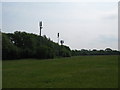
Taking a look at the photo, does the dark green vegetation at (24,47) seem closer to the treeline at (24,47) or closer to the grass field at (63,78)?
the treeline at (24,47)

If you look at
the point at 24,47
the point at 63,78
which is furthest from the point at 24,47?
the point at 63,78

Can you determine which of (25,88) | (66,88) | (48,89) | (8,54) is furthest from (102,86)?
(8,54)

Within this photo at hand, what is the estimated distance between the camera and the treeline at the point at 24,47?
2778 inches

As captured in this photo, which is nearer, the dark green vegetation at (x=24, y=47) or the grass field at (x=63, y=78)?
the grass field at (x=63, y=78)

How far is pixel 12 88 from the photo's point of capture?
582 inches

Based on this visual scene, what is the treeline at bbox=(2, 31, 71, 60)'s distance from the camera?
Answer: 7056 centimetres

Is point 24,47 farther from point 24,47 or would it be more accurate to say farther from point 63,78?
point 63,78

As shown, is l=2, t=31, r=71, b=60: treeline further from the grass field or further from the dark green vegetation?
the grass field

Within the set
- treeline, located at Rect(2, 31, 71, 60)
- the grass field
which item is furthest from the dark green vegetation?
the grass field

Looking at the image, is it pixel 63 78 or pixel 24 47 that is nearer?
pixel 63 78

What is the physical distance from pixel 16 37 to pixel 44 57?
12740 millimetres

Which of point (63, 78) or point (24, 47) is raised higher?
point (24, 47)

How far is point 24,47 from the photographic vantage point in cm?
7825

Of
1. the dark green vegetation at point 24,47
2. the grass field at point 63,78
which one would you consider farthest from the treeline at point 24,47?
the grass field at point 63,78
